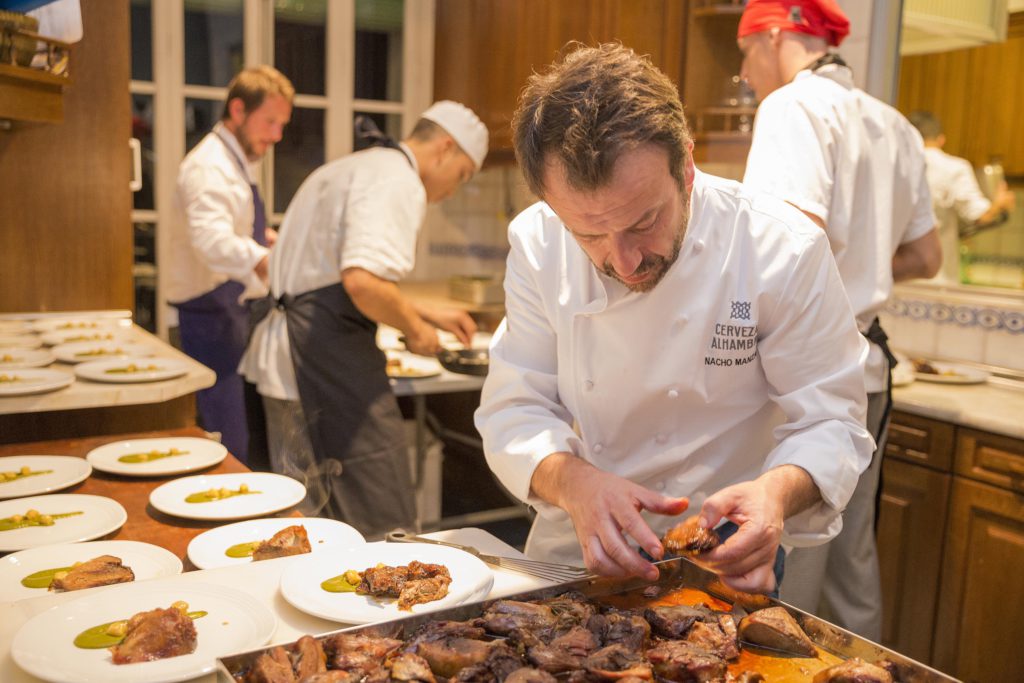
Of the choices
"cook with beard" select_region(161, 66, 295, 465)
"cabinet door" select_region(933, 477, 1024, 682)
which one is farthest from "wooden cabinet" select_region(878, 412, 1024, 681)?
"cook with beard" select_region(161, 66, 295, 465)

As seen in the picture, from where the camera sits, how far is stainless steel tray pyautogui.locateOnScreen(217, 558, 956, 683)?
97cm

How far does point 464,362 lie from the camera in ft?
11.7

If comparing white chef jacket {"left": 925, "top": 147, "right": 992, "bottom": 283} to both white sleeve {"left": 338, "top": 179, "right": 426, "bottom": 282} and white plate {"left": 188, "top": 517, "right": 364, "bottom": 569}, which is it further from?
white plate {"left": 188, "top": 517, "right": 364, "bottom": 569}

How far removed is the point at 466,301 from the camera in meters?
4.87

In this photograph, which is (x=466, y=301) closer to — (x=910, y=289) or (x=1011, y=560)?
(x=910, y=289)

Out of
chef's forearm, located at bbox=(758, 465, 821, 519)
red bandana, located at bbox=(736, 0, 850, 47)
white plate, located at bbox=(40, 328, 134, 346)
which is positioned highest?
red bandana, located at bbox=(736, 0, 850, 47)

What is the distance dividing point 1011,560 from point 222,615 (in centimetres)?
226

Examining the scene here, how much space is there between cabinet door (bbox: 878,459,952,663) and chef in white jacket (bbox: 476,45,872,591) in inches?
58.2

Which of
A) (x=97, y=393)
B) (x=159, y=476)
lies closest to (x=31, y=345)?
(x=97, y=393)

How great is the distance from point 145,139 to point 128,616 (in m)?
4.39

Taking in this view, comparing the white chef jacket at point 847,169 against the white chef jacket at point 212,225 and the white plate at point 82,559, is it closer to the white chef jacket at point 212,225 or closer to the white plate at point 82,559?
the white plate at point 82,559

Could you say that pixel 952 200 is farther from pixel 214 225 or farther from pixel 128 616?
pixel 128 616


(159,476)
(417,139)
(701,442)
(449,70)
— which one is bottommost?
(159,476)

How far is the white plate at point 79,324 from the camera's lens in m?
3.26
